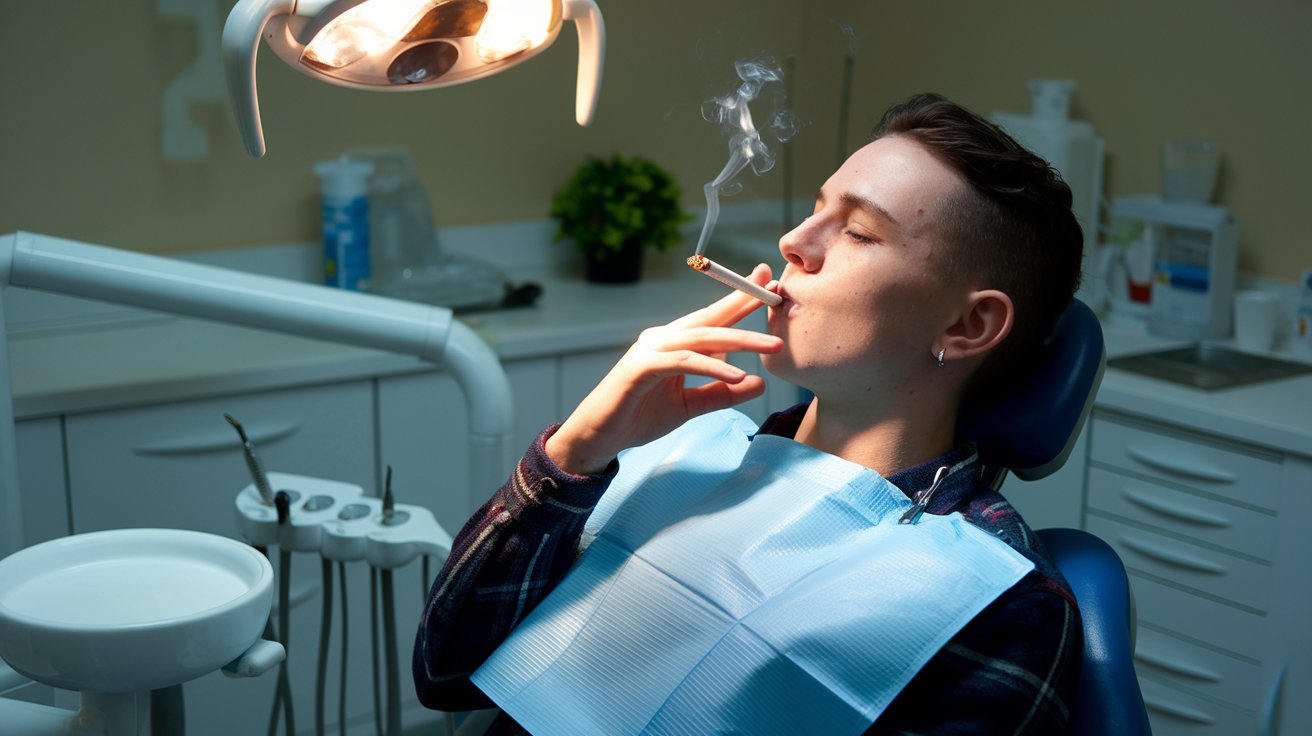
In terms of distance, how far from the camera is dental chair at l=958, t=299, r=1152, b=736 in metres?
1.28

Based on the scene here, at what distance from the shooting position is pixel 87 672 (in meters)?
1.07

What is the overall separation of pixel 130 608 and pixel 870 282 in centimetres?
77

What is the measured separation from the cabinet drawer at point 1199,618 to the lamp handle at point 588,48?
170 centimetres

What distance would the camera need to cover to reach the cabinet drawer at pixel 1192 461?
230 centimetres

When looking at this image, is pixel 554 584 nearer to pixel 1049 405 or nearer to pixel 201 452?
pixel 1049 405

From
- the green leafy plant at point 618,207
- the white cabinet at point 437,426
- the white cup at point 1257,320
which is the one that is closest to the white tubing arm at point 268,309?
the white cabinet at point 437,426

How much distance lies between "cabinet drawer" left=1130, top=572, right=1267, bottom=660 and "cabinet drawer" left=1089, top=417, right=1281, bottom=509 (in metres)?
0.21

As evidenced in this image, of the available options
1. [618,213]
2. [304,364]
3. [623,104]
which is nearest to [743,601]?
[304,364]

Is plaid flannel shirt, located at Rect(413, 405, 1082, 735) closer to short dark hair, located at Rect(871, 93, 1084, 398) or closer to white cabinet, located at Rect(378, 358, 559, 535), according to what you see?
short dark hair, located at Rect(871, 93, 1084, 398)

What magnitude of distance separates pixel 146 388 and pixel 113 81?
75 centimetres

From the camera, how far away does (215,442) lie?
2.41 meters

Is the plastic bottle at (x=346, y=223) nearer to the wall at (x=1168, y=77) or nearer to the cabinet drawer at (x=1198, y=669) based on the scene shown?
the wall at (x=1168, y=77)

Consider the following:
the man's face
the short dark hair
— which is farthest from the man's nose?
the short dark hair

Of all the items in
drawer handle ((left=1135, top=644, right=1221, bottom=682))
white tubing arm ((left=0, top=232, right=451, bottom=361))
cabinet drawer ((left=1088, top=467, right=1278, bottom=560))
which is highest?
white tubing arm ((left=0, top=232, right=451, bottom=361))
